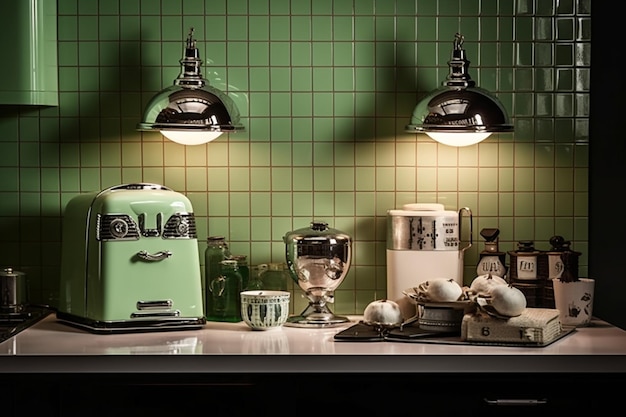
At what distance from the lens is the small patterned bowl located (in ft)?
9.32

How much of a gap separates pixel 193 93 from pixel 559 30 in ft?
4.02

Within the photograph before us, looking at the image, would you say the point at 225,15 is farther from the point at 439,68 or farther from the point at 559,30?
the point at 559,30

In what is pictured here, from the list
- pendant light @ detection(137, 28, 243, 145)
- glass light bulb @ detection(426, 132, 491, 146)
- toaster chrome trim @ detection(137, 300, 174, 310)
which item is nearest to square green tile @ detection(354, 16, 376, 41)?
glass light bulb @ detection(426, 132, 491, 146)

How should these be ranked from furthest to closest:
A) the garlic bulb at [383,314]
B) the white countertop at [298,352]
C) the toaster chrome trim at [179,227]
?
the toaster chrome trim at [179,227], the garlic bulb at [383,314], the white countertop at [298,352]

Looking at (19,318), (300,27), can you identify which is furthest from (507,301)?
(19,318)

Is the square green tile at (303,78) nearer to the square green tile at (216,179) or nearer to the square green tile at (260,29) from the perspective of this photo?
the square green tile at (260,29)

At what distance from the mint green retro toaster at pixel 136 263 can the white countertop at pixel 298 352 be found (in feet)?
0.35

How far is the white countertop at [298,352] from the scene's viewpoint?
249 cm

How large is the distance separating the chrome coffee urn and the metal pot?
82 cm

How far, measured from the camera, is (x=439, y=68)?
10.6 feet

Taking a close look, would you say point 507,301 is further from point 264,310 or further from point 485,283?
point 264,310
